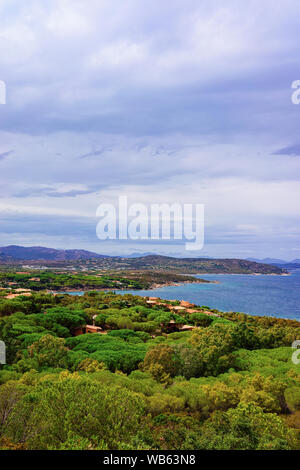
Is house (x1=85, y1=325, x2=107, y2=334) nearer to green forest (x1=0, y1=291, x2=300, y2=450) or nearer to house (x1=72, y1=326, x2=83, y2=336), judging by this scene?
house (x1=72, y1=326, x2=83, y2=336)

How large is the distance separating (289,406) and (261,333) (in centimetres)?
1759

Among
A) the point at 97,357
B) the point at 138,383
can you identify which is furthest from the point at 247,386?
the point at 97,357

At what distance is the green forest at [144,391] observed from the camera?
930 centimetres

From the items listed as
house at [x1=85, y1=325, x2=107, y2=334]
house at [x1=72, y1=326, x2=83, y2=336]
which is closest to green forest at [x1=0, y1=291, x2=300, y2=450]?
house at [x1=72, y1=326, x2=83, y2=336]

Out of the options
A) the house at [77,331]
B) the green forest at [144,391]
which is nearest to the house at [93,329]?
the house at [77,331]

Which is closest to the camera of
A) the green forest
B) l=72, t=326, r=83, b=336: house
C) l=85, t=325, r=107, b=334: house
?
Answer: the green forest

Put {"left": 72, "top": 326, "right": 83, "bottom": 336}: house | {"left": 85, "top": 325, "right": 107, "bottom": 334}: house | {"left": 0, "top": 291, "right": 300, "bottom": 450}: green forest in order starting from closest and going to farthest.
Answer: {"left": 0, "top": 291, "right": 300, "bottom": 450}: green forest < {"left": 85, "top": 325, "right": 107, "bottom": 334}: house < {"left": 72, "top": 326, "right": 83, "bottom": 336}: house

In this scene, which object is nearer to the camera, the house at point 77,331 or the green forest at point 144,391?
the green forest at point 144,391

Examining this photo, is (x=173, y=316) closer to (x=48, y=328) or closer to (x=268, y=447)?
(x=48, y=328)

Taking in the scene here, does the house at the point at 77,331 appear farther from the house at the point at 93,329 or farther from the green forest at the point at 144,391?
the house at the point at 93,329

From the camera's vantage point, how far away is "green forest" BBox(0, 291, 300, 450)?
930cm

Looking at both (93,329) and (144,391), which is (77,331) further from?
(144,391)

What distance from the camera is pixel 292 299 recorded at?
103438mm

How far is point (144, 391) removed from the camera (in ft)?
51.8
